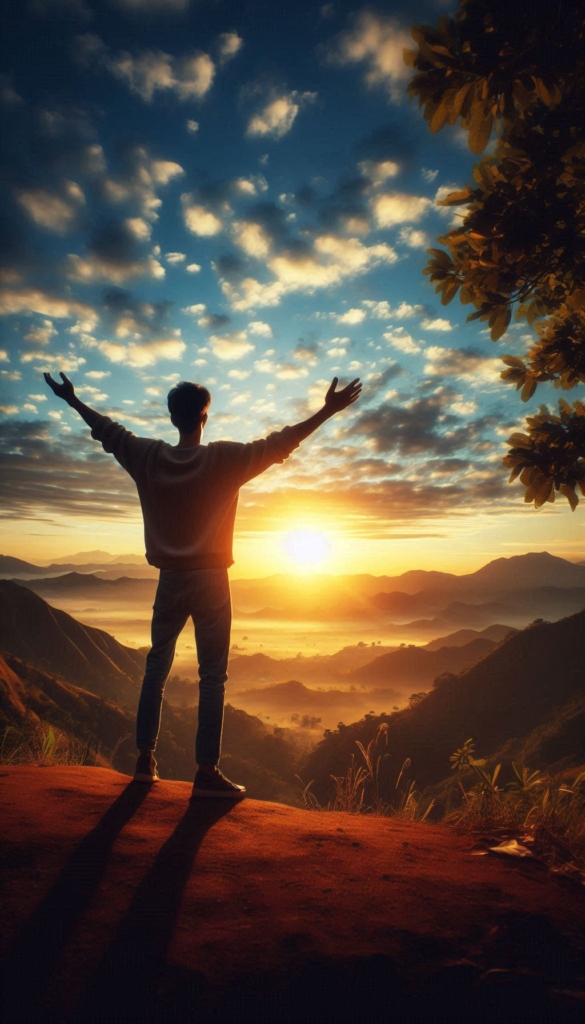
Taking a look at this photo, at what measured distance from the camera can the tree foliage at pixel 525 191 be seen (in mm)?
3279

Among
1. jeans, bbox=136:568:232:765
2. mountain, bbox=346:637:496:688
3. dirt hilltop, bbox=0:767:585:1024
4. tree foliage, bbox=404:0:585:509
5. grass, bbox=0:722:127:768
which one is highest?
tree foliage, bbox=404:0:585:509

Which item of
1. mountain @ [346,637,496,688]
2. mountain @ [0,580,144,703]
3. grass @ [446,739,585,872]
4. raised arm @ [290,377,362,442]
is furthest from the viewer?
mountain @ [346,637,496,688]

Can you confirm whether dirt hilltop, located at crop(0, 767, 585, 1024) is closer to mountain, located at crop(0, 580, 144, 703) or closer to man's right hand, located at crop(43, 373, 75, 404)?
man's right hand, located at crop(43, 373, 75, 404)

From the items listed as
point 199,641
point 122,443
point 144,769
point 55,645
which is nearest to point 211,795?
point 144,769

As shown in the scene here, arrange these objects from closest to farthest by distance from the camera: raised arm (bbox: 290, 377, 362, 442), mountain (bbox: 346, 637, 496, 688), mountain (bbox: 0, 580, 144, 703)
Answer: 1. raised arm (bbox: 290, 377, 362, 442)
2. mountain (bbox: 0, 580, 144, 703)
3. mountain (bbox: 346, 637, 496, 688)

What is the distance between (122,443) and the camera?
11.9 feet

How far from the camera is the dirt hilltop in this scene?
150cm

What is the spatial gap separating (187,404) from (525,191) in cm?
329

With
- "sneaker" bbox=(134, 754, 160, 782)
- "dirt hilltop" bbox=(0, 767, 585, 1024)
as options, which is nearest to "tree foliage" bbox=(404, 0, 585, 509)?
"dirt hilltop" bbox=(0, 767, 585, 1024)

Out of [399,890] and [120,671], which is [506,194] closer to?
[399,890]

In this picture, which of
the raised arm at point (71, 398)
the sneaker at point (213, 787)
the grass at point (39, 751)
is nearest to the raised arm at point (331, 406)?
the raised arm at point (71, 398)

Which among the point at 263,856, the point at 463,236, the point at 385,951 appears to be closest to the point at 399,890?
the point at 385,951

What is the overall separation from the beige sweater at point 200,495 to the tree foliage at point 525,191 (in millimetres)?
2568

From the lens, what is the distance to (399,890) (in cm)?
215
